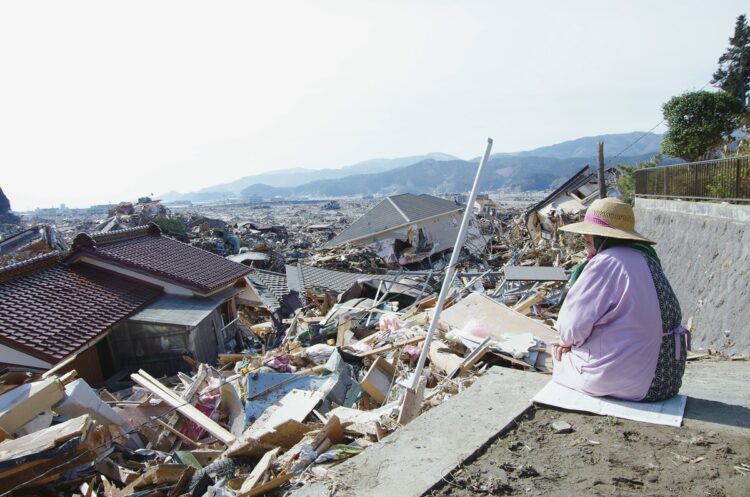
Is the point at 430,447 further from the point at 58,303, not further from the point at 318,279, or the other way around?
the point at 318,279

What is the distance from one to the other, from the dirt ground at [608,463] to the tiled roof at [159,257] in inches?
421

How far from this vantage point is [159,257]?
13750 millimetres

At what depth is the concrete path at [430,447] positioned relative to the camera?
258 centimetres

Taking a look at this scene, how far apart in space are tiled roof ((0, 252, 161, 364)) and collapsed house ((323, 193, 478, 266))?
661 inches

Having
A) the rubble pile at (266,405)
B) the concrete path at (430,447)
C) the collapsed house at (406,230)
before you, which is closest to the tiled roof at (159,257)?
the rubble pile at (266,405)

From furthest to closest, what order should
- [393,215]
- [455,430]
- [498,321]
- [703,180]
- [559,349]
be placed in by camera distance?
[393,215]
[703,180]
[498,321]
[559,349]
[455,430]

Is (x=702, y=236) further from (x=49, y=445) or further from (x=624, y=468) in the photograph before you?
(x=49, y=445)

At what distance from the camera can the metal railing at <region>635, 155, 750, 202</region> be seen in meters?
8.09

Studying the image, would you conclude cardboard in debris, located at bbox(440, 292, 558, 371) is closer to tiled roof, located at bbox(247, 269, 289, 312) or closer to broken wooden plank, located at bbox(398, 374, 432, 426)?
broken wooden plank, located at bbox(398, 374, 432, 426)

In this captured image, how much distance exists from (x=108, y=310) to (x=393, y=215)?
815 inches

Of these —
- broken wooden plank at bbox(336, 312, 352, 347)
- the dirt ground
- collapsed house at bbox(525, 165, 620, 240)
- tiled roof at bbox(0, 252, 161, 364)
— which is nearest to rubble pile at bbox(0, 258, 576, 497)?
broken wooden plank at bbox(336, 312, 352, 347)

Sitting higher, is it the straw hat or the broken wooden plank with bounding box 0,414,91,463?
the straw hat

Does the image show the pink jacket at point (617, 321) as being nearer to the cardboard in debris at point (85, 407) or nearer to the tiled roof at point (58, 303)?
the cardboard in debris at point (85, 407)

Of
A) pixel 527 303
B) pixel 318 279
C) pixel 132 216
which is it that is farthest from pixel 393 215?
pixel 527 303
